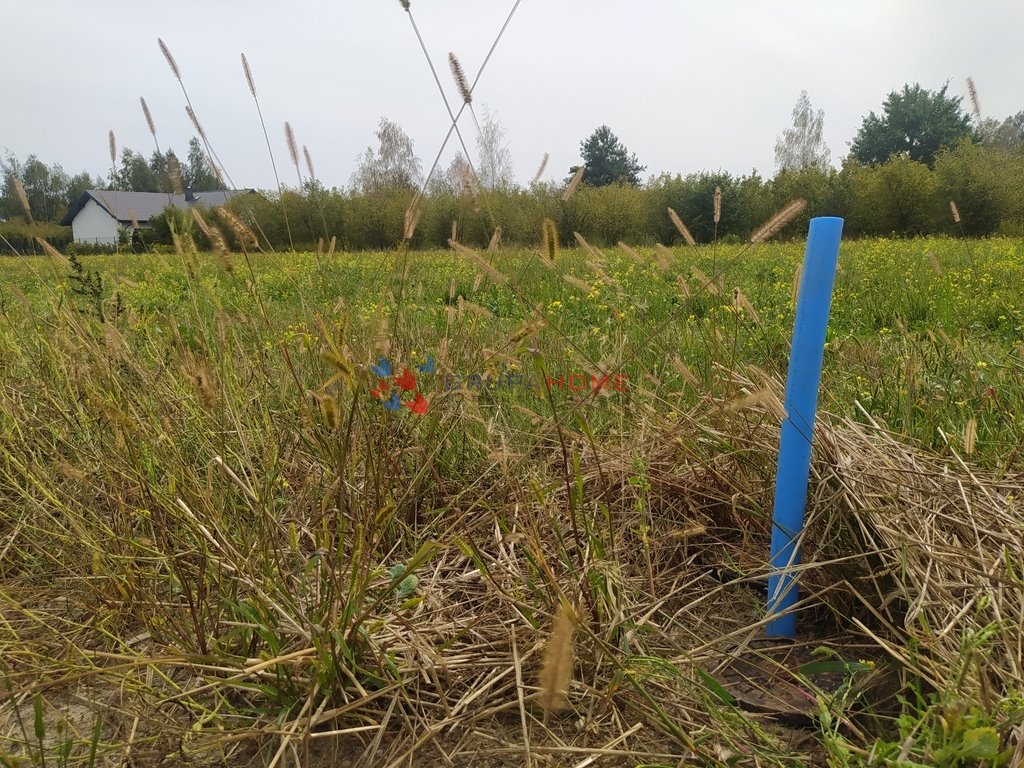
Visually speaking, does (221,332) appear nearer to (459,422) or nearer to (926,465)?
(459,422)

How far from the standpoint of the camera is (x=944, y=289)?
14.4 feet

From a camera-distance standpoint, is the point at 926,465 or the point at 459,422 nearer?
the point at 926,465

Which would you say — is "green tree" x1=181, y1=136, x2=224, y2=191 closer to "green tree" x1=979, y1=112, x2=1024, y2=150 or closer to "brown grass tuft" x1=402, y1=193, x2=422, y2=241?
"brown grass tuft" x1=402, y1=193, x2=422, y2=241

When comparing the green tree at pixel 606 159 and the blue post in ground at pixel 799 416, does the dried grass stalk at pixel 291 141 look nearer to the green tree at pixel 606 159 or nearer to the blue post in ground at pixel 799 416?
the blue post in ground at pixel 799 416

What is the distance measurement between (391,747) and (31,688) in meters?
0.53

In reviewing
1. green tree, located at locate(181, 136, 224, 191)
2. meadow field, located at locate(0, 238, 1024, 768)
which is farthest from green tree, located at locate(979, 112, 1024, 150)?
green tree, located at locate(181, 136, 224, 191)

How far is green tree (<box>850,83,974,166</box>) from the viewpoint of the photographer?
120 ft

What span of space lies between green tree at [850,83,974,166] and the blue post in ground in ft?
136

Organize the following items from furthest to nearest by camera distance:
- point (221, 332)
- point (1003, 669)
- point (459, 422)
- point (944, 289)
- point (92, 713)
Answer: point (944, 289)
point (459, 422)
point (221, 332)
point (92, 713)
point (1003, 669)

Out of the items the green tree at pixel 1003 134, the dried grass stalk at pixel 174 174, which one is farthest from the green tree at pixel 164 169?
the green tree at pixel 1003 134

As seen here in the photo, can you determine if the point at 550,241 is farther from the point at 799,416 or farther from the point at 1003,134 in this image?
the point at 1003,134

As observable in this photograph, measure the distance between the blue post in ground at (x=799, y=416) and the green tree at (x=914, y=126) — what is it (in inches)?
1633

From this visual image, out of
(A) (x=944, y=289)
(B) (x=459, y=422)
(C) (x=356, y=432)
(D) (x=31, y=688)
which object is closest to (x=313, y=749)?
(D) (x=31, y=688)

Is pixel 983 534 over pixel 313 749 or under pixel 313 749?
over
